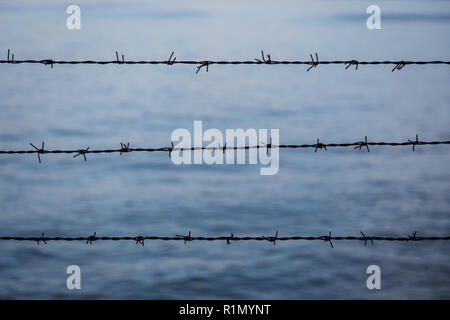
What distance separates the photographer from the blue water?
581cm

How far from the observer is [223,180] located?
855 cm

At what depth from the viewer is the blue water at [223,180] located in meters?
5.81

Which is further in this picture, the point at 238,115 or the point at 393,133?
the point at 238,115

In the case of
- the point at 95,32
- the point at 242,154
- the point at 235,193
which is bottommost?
the point at 235,193

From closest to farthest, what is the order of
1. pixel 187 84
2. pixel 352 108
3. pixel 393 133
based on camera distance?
pixel 393 133 → pixel 352 108 → pixel 187 84

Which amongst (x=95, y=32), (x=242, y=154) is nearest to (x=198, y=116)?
(x=242, y=154)

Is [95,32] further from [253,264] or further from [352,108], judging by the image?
[253,264]

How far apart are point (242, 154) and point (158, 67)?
10216 millimetres

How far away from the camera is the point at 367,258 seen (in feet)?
20.3

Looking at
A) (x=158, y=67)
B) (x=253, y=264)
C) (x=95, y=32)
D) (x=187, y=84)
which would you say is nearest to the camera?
(x=253, y=264)

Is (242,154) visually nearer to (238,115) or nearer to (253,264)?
(238,115)

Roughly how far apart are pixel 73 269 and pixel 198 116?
6.68 meters
